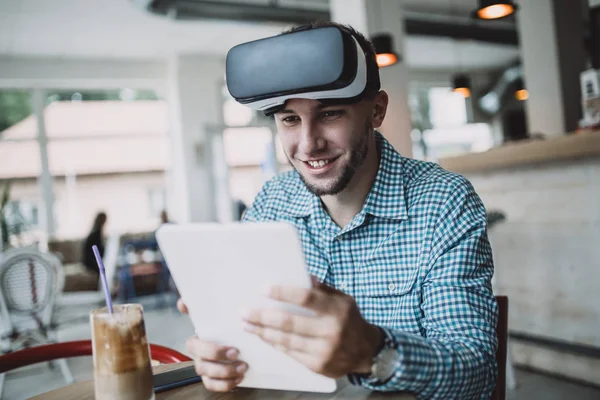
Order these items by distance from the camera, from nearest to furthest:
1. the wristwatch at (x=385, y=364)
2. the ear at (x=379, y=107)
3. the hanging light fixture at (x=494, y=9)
Answer: the wristwatch at (x=385, y=364) → the ear at (x=379, y=107) → the hanging light fixture at (x=494, y=9)

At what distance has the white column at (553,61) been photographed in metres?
4.41

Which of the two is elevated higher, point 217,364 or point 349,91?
point 349,91

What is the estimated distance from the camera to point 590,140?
2344mm

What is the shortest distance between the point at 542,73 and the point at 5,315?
4.70 m

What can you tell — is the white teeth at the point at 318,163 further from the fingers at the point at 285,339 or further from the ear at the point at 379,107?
the fingers at the point at 285,339

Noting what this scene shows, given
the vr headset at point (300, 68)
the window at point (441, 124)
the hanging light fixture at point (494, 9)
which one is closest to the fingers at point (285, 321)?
the vr headset at point (300, 68)

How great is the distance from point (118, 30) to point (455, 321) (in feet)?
23.2

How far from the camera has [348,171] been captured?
3.66 feet

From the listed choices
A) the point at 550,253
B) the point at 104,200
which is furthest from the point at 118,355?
the point at 104,200

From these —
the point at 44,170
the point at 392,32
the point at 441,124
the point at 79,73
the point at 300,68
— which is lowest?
the point at 300,68

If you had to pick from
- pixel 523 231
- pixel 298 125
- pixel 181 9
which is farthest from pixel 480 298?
pixel 181 9

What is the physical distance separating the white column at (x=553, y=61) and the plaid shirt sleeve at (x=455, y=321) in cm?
394

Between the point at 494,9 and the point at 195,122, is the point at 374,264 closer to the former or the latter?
the point at 494,9

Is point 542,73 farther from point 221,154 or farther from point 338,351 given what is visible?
→ point 221,154
